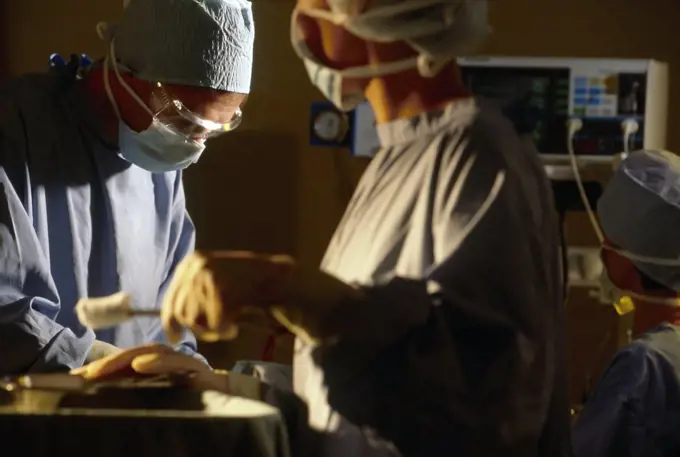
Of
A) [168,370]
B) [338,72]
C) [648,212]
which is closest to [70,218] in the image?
[168,370]

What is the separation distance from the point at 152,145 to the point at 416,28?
2.42 ft

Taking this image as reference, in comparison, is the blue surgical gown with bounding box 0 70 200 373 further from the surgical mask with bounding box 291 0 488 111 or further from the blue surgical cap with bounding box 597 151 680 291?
the blue surgical cap with bounding box 597 151 680 291

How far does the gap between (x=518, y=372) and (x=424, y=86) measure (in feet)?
0.95

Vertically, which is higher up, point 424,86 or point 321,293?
point 424,86

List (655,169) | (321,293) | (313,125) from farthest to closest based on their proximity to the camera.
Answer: (313,125) < (655,169) < (321,293)

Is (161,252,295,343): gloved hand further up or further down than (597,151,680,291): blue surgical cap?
further up

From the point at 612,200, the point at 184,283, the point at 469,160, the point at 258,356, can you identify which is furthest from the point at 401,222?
the point at 612,200

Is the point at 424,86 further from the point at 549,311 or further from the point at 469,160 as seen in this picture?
the point at 549,311

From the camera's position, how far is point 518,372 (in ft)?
2.45

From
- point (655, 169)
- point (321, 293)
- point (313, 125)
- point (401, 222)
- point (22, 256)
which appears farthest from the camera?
point (313, 125)

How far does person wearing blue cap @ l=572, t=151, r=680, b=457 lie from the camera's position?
131 centimetres

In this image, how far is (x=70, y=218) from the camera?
1410 mm

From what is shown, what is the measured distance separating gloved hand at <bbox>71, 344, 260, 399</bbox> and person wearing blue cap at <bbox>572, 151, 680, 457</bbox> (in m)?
0.64

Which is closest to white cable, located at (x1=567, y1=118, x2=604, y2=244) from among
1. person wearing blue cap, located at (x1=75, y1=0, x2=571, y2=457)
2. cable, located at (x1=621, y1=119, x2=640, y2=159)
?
cable, located at (x1=621, y1=119, x2=640, y2=159)
